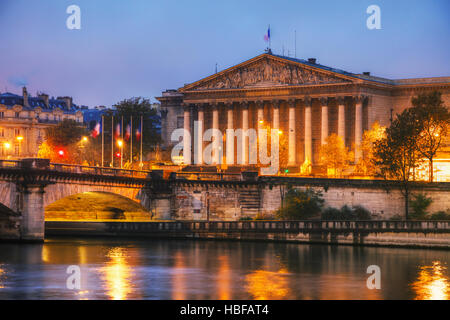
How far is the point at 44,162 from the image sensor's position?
87000 millimetres

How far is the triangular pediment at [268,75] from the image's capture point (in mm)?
139875

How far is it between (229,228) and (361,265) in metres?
20.1

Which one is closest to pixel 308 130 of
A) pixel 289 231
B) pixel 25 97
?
pixel 289 231

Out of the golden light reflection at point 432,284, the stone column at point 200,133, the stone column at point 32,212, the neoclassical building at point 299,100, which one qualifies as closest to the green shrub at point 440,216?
the golden light reflection at point 432,284

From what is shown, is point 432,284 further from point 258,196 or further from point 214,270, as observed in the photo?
point 258,196

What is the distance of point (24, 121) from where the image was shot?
181250 millimetres

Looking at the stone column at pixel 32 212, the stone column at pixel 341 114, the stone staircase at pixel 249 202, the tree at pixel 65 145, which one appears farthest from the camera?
the tree at pixel 65 145

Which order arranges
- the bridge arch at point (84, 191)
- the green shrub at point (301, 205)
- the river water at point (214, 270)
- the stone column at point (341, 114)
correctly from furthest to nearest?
the stone column at point (341, 114)
the green shrub at point (301, 205)
the bridge arch at point (84, 191)
the river water at point (214, 270)

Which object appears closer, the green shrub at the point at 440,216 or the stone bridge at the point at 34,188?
the stone bridge at the point at 34,188

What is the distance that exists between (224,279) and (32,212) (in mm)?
24064

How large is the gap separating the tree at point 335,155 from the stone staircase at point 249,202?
85.1 feet

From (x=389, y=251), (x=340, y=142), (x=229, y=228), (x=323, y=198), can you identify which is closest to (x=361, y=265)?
(x=389, y=251)

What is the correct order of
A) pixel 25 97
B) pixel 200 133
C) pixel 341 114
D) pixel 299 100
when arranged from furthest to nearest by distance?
1. pixel 25 97
2. pixel 200 133
3. pixel 299 100
4. pixel 341 114

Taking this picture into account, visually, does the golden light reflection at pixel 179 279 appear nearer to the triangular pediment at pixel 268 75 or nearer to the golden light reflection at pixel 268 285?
the golden light reflection at pixel 268 285
